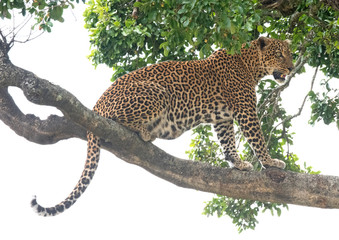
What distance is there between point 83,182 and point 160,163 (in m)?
1.12

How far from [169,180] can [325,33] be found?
10.5 feet

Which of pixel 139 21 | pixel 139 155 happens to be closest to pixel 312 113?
pixel 139 21

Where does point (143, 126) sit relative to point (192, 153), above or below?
below

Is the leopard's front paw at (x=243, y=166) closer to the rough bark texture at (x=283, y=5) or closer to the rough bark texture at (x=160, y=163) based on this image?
the rough bark texture at (x=160, y=163)

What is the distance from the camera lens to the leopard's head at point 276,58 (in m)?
8.38

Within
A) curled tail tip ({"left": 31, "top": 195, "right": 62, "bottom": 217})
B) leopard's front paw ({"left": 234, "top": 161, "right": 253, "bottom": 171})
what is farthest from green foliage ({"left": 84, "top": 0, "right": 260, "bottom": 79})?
curled tail tip ({"left": 31, "top": 195, "right": 62, "bottom": 217})

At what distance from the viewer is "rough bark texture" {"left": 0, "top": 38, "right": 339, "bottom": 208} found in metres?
6.55

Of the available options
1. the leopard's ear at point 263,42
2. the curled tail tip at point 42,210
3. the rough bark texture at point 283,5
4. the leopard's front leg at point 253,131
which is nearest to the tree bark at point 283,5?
the rough bark texture at point 283,5

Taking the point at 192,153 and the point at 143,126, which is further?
the point at 192,153

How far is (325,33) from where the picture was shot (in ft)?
28.5

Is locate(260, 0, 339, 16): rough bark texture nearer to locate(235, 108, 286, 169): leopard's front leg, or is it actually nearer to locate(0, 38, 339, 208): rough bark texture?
locate(235, 108, 286, 169): leopard's front leg

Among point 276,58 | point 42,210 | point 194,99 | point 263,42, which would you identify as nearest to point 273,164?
point 194,99

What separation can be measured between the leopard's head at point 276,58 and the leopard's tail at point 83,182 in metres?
2.82

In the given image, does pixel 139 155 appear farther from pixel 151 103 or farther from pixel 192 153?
pixel 192 153
